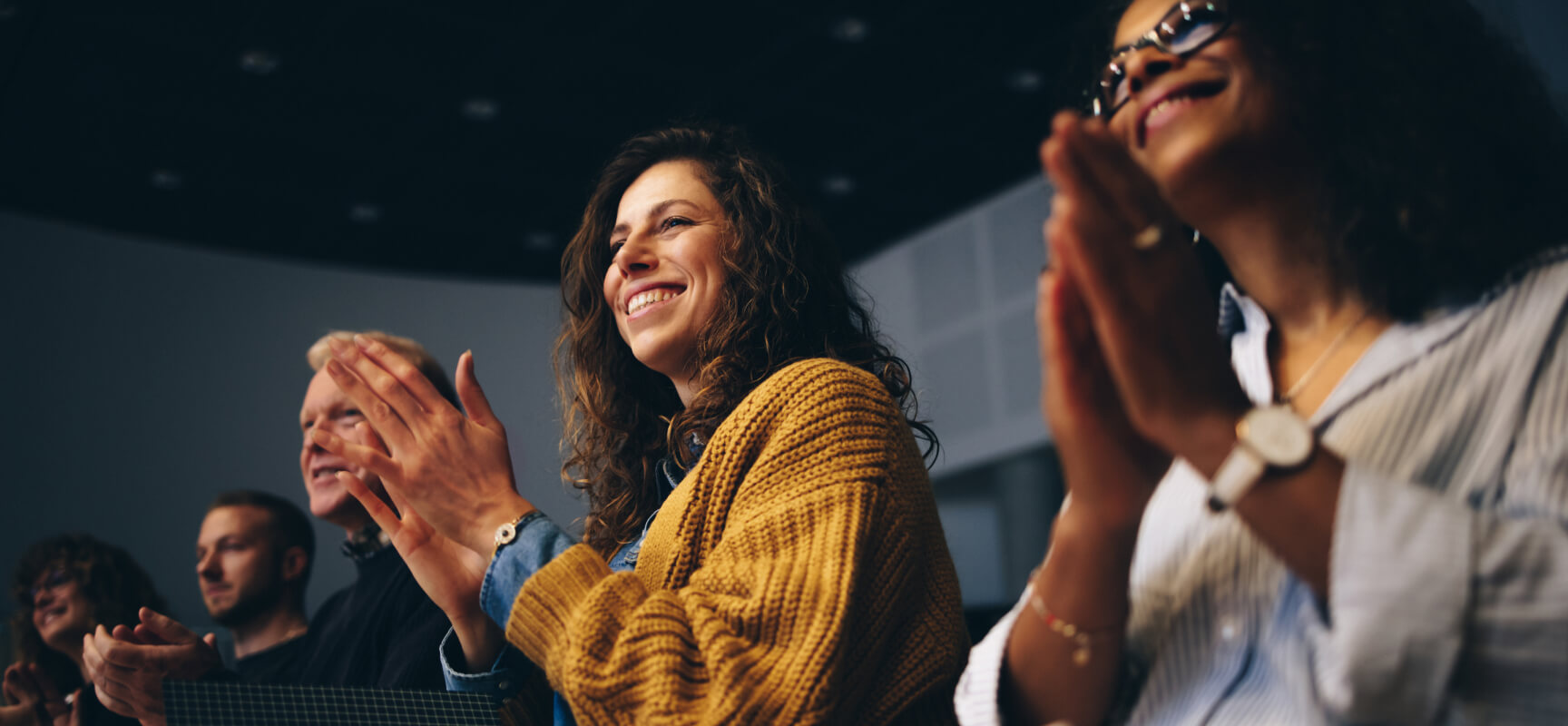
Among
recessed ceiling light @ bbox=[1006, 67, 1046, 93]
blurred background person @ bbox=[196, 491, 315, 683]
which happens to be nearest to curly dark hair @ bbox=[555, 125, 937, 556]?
blurred background person @ bbox=[196, 491, 315, 683]

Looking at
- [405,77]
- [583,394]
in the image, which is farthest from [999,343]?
[583,394]

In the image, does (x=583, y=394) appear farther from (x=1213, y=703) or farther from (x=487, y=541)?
(x=1213, y=703)

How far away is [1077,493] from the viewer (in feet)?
2.42

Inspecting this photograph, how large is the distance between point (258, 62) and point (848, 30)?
2356 millimetres

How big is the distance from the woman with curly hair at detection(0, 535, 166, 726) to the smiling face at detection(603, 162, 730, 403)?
6.07 ft

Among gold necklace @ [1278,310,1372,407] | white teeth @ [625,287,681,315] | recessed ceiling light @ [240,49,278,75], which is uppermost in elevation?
recessed ceiling light @ [240,49,278,75]

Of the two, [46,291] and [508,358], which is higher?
[46,291]

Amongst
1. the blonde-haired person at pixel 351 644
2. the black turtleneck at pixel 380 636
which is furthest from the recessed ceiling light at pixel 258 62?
the black turtleneck at pixel 380 636

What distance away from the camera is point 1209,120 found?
81cm

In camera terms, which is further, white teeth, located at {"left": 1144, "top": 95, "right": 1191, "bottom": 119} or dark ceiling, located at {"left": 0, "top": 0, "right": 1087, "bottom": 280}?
dark ceiling, located at {"left": 0, "top": 0, "right": 1087, "bottom": 280}

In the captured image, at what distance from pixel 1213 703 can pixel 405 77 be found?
14.2 ft

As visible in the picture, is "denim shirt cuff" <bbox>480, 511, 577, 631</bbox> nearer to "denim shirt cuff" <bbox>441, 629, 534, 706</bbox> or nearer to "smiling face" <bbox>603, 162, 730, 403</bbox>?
"denim shirt cuff" <bbox>441, 629, 534, 706</bbox>

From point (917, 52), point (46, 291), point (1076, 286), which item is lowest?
point (1076, 286)

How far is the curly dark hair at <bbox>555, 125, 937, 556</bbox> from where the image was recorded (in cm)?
139
